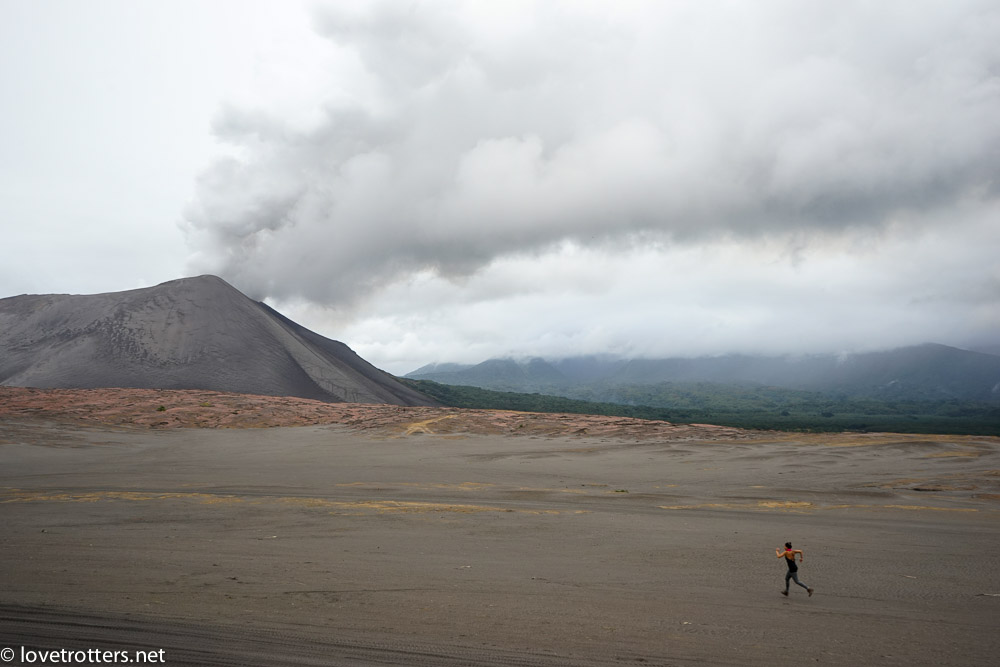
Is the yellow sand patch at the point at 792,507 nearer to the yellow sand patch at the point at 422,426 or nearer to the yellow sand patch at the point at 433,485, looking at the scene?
the yellow sand patch at the point at 433,485

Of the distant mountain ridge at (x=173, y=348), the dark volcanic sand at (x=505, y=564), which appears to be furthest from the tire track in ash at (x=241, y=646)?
the distant mountain ridge at (x=173, y=348)

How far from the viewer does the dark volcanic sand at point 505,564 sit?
23.8ft

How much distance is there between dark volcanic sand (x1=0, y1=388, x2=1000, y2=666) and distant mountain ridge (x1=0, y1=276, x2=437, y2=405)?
179 feet

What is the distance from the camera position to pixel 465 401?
127 metres

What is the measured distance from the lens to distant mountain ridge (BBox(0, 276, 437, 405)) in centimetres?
7675

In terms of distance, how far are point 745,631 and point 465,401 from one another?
120 metres

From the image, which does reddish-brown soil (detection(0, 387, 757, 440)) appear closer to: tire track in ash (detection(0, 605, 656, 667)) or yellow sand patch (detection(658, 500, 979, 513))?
yellow sand patch (detection(658, 500, 979, 513))

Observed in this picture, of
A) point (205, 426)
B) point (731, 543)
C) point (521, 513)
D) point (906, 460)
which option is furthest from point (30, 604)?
point (205, 426)

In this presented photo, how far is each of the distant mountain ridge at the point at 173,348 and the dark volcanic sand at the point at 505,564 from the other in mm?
54489

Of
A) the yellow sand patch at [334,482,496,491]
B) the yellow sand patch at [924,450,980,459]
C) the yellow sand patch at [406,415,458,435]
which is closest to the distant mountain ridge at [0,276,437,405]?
the yellow sand patch at [406,415,458,435]

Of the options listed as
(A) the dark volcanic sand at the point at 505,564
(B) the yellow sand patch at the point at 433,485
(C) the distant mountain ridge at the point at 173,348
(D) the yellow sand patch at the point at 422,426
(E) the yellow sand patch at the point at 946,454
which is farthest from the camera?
(C) the distant mountain ridge at the point at 173,348

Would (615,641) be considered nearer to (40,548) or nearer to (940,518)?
(40,548)

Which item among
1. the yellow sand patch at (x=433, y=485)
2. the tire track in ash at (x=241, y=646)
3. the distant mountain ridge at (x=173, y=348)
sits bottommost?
the yellow sand patch at (x=433, y=485)

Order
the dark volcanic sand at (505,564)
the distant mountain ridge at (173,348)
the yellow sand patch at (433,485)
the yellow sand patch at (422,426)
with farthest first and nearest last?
the distant mountain ridge at (173,348) < the yellow sand patch at (422,426) < the yellow sand patch at (433,485) < the dark volcanic sand at (505,564)
